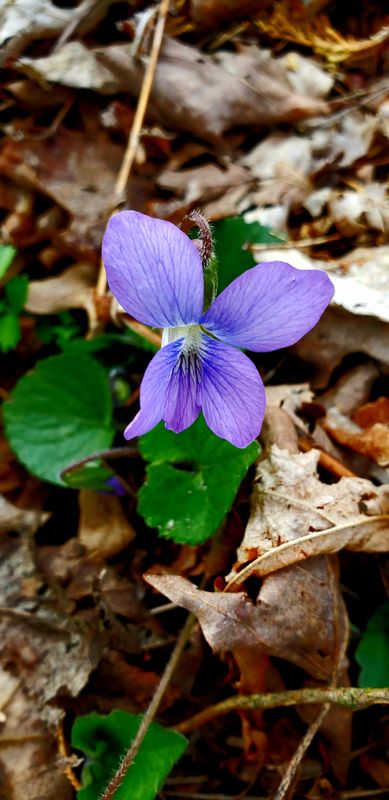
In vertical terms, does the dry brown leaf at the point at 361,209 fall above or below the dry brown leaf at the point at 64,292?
below

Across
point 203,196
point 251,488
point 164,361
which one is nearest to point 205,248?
point 164,361

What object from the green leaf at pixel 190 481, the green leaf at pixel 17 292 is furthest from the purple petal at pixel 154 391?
the green leaf at pixel 17 292

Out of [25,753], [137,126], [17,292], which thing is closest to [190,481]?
[25,753]

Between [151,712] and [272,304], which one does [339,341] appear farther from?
[151,712]

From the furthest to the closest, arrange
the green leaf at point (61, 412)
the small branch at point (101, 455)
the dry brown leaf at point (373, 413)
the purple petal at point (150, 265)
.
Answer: the green leaf at point (61, 412), the small branch at point (101, 455), the dry brown leaf at point (373, 413), the purple petal at point (150, 265)

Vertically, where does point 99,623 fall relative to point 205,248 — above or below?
below

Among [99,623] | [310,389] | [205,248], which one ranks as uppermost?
[205,248]

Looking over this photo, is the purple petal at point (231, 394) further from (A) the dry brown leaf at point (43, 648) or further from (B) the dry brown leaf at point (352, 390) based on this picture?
(A) the dry brown leaf at point (43, 648)

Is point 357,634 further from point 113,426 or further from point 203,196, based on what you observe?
point 203,196
